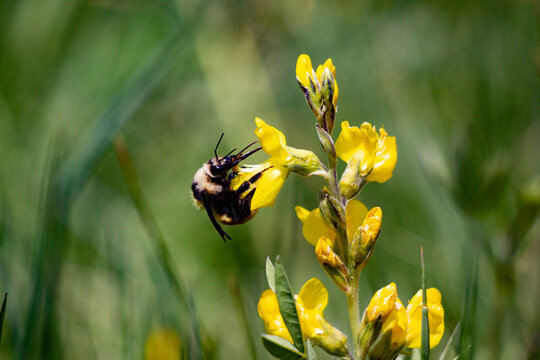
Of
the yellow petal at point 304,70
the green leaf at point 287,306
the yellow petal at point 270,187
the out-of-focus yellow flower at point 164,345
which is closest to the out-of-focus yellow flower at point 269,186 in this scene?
the yellow petal at point 270,187

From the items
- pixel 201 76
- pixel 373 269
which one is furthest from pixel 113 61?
pixel 373 269

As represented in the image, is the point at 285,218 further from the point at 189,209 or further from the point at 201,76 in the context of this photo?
the point at 201,76

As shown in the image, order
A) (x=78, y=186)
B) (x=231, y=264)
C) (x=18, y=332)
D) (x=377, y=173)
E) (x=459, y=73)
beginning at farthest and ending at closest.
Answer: (x=459, y=73) < (x=231, y=264) < (x=78, y=186) < (x=18, y=332) < (x=377, y=173)

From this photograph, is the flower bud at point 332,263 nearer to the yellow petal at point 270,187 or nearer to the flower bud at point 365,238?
the flower bud at point 365,238

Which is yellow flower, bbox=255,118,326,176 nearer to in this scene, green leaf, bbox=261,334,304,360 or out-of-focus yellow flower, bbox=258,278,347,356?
out-of-focus yellow flower, bbox=258,278,347,356

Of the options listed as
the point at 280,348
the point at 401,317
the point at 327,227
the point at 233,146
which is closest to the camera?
the point at 280,348

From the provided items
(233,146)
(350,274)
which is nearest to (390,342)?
(350,274)

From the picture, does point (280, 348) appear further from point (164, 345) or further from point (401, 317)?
point (164, 345)
